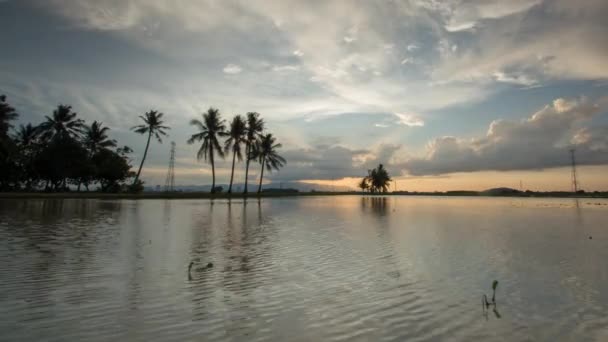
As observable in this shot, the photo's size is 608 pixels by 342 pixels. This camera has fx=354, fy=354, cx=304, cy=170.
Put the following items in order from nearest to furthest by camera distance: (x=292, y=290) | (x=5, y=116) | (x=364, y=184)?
1. (x=292, y=290)
2. (x=5, y=116)
3. (x=364, y=184)

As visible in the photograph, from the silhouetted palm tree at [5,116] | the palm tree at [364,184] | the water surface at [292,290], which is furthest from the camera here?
the palm tree at [364,184]

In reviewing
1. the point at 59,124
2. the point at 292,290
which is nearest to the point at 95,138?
the point at 59,124

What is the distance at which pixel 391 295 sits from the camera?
6.78m

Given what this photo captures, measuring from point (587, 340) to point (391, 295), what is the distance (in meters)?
2.93

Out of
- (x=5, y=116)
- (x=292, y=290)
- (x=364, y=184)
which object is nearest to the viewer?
(x=292, y=290)

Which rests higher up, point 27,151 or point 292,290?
point 27,151

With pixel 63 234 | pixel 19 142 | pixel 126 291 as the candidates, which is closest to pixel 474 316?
pixel 126 291

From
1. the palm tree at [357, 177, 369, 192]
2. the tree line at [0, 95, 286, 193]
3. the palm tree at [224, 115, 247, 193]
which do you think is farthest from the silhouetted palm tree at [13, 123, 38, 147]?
the palm tree at [357, 177, 369, 192]

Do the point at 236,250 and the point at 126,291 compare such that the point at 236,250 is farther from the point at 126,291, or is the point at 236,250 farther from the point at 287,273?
the point at 126,291

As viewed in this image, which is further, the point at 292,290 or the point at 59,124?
the point at 59,124

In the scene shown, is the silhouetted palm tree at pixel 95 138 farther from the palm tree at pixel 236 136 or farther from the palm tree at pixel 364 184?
the palm tree at pixel 364 184

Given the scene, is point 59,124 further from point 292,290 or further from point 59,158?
point 292,290

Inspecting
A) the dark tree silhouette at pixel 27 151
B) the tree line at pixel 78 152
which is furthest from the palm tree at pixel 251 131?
the dark tree silhouette at pixel 27 151

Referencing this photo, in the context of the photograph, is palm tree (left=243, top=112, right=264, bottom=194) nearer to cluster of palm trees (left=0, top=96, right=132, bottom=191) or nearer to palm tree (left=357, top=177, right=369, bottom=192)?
cluster of palm trees (left=0, top=96, right=132, bottom=191)
